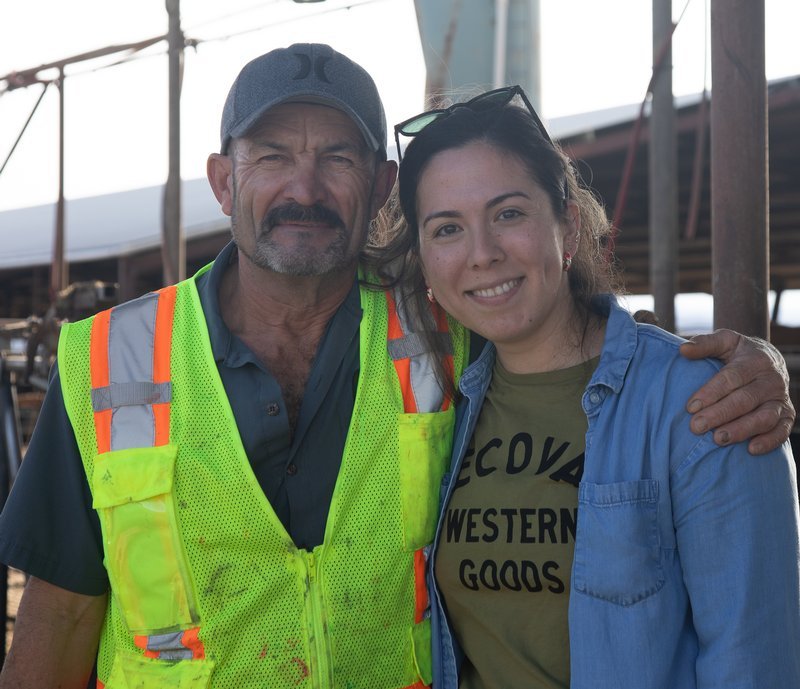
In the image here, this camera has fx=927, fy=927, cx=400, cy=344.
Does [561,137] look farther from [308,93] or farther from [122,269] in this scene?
[308,93]

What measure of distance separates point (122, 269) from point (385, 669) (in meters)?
11.2

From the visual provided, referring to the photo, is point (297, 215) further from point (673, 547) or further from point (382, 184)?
point (673, 547)

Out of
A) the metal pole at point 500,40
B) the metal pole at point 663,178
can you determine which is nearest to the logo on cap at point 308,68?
the metal pole at point 663,178

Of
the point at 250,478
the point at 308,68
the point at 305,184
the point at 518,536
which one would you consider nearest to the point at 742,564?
the point at 518,536

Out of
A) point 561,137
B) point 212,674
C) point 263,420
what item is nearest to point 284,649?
point 212,674

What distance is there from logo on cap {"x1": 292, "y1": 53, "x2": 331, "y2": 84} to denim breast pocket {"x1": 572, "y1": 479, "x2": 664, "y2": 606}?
Result: 1451 mm

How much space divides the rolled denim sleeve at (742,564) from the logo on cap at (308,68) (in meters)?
1.52

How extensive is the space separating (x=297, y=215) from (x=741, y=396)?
131cm

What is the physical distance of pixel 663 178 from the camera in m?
4.55

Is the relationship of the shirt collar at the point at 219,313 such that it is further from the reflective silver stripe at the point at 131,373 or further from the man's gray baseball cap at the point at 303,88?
the man's gray baseball cap at the point at 303,88

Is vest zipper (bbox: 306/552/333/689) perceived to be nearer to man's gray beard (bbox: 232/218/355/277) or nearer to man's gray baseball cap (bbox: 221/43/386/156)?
man's gray beard (bbox: 232/218/355/277)

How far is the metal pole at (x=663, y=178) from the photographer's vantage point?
4.23 m

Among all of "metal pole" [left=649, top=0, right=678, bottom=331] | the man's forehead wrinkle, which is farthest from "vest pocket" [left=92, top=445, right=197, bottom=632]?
"metal pole" [left=649, top=0, right=678, bottom=331]

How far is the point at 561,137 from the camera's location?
10500 millimetres
